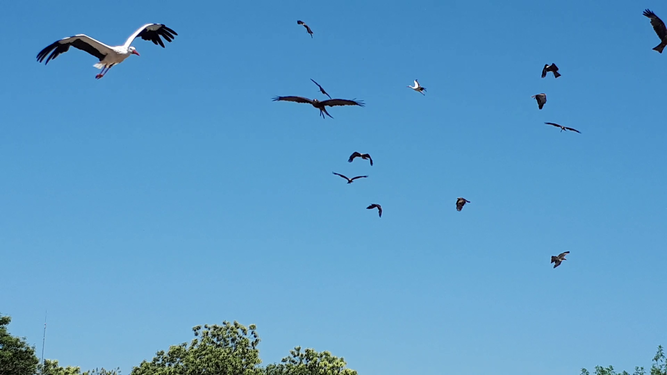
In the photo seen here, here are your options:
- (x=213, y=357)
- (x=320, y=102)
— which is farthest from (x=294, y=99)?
(x=213, y=357)

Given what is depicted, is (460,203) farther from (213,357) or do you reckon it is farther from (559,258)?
(213,357)

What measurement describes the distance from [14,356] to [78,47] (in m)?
31.5

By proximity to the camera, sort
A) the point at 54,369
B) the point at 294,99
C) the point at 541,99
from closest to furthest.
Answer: the point at 294,99 < the point at 541,99 < the point at 54,369

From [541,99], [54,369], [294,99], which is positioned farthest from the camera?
[54,369]

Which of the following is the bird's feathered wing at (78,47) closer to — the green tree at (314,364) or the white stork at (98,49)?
the white stork at (98,49)

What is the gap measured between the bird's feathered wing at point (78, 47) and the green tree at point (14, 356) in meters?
30.2

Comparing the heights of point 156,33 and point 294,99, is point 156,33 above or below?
above

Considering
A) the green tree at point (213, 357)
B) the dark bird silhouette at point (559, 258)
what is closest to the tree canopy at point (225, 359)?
the green tree at point (213, 357)

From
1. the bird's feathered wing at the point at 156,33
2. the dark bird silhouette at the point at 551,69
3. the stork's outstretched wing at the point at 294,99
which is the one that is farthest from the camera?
the dark bird silhouette at the point at 551,69

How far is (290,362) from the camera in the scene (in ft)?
175

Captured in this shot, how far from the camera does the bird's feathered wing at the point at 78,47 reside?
23.7 metres

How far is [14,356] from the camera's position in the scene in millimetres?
50844

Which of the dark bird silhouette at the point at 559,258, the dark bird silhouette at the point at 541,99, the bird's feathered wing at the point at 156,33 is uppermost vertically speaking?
the bird's feathered wing at the point at 156,33

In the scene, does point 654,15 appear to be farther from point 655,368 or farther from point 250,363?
point 655,368
